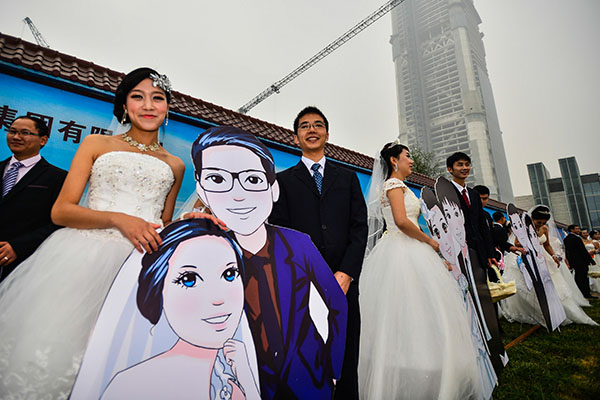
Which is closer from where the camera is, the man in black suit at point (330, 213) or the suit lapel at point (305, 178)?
the man in black suit at point (330, 213)

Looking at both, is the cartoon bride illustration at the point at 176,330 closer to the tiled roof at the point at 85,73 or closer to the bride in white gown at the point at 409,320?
the bride in white gown at the point at 409,320

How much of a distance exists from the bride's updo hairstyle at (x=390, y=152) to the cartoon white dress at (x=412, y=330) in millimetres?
364

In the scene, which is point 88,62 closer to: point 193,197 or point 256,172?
point 193,197

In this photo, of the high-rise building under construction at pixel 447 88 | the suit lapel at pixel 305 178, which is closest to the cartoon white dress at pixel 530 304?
the suit lapel at pixel 305 178

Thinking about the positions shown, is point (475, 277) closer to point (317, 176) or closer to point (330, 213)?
point (330, 213)

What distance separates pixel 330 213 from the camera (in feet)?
5.72

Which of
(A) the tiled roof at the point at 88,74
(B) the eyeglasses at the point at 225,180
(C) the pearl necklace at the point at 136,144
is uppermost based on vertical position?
(A) the tiled roof at the point at 88,74

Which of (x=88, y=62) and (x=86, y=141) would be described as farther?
(x=88, y=62)

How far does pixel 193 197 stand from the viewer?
1.84 meters

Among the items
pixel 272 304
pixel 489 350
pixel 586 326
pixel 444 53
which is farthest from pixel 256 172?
pixel 444 53

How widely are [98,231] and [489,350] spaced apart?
3.17 meters

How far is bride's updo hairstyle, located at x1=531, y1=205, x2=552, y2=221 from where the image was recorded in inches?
203

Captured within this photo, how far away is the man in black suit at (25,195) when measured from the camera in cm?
151

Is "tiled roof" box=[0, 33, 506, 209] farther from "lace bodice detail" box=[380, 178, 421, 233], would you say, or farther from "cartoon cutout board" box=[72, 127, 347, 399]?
"cartoon cutout board" box=[72, 127, 347, 399]
